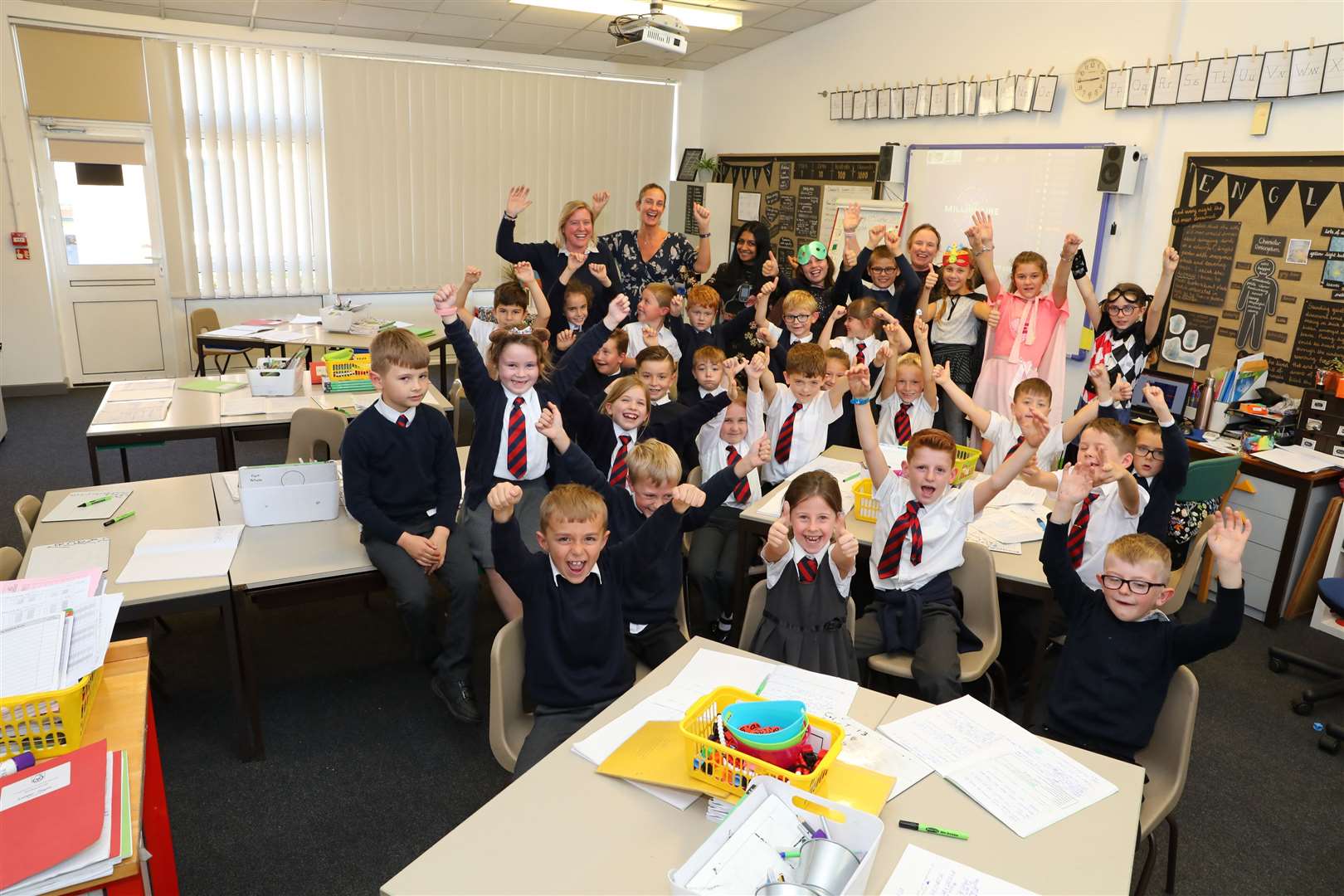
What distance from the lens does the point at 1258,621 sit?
4.00m

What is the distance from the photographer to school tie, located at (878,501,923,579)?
2.79 m

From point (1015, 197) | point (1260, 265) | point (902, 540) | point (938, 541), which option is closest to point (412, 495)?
point (902, 540)

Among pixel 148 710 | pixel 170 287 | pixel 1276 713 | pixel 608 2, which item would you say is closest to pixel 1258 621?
pixel 1276 713

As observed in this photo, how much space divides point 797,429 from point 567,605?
69.9 inches

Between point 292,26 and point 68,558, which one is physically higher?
point 292,26

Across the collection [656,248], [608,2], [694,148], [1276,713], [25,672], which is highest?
[608,2]

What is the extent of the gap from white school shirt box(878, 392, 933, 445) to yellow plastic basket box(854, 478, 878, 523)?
804mm

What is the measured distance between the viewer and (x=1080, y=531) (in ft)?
9.69

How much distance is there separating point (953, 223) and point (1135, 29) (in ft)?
5.17

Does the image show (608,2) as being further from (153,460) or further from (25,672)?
(25,672)

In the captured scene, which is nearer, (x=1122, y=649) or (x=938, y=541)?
(x=1122, y=649)

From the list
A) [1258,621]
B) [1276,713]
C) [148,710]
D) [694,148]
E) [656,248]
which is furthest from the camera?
[694,148]

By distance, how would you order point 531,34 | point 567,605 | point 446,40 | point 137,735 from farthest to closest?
point 446,40 < point 531,34 < point 567,605 < point 137,735

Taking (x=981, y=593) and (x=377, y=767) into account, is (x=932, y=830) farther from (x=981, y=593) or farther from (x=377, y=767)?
(x=377, y=767)
